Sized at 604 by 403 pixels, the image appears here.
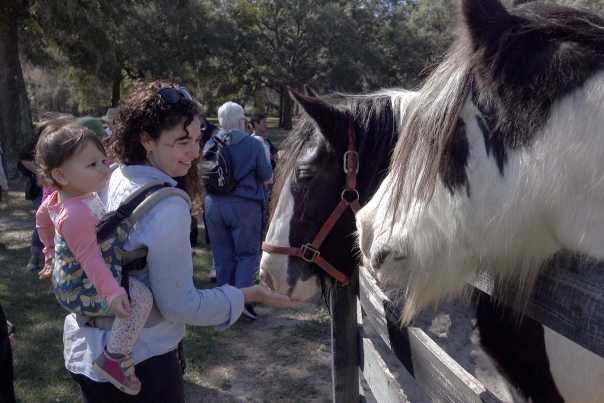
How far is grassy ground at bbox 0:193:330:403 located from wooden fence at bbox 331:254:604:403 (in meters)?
1.43

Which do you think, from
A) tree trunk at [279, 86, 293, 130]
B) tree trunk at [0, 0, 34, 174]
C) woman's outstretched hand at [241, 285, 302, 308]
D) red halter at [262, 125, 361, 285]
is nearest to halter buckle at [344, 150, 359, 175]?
red halter at [262, 125, 361, 285]

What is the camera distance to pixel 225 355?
4.56 m

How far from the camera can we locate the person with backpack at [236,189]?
4.79 meters

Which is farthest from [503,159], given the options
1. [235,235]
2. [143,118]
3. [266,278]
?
[235,235]

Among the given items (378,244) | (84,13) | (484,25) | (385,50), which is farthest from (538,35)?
(385,50)

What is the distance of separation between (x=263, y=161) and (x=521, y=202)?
12.5 feet

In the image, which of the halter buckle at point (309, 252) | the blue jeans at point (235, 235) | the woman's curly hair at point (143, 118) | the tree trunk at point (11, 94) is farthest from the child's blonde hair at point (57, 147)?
the tree trunk at point (11, 94)

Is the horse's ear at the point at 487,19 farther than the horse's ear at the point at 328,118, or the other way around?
the horse's ear at the point at 328,118

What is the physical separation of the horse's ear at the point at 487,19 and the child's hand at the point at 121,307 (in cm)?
130

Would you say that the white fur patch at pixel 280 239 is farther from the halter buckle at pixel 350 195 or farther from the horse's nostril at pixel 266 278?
the halter buckle at pixel 350 195

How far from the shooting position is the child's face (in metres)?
1.97

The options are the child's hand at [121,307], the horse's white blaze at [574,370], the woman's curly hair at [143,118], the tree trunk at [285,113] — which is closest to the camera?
the horse's white blaze at [574,370]

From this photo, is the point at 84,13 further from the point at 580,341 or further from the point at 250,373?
the point at 580,341

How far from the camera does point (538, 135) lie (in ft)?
3.84
